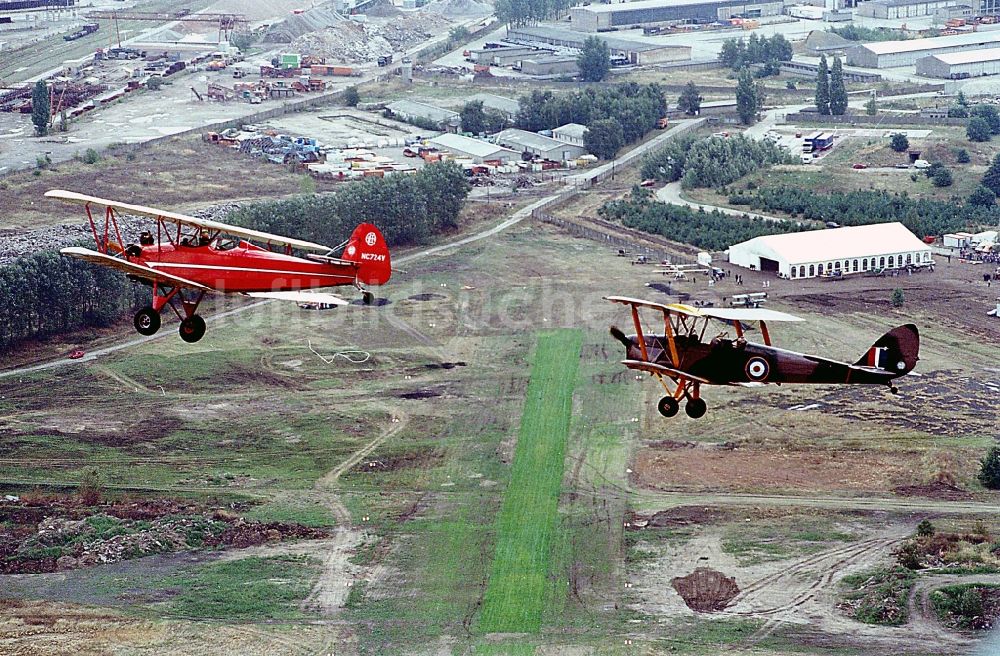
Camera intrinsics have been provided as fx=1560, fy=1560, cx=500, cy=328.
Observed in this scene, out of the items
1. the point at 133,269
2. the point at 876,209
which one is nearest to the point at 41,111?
the point at 876,209

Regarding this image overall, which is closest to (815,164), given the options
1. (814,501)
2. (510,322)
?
(510,322)

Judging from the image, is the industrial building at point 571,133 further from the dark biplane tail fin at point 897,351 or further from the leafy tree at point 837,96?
the dark biplane tail fin at point 897,351

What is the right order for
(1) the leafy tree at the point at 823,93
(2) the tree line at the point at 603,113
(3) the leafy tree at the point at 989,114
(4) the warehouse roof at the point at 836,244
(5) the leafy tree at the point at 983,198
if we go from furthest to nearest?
1. (1) the leafy tree at the point at 823,93
2. (2) the tree line at the point at 603,113
3. (3) the leafy tree at the point at 989,114
4. (5) the leafy tree at the point at 983,198
5. (4) the warehouse roof at the point at 836,244

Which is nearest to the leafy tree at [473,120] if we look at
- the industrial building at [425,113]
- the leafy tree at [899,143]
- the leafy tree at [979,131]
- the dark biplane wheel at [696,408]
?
the industrial building at [425,113]

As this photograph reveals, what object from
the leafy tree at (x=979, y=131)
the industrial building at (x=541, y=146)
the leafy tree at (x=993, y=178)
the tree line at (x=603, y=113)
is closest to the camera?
the leafy tree at (x=993, y=178)

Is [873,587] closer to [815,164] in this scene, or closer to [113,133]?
[815,164]

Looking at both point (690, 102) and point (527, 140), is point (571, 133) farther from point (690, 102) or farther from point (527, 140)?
point (690, 102)
